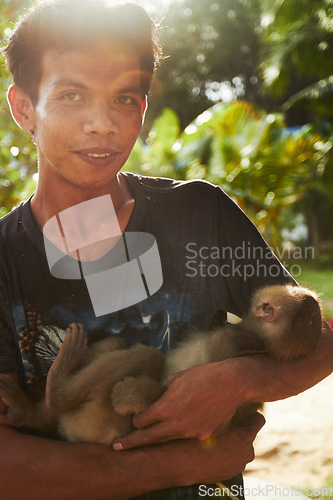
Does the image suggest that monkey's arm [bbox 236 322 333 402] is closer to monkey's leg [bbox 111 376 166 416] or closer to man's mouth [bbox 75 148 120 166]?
monkey's leg [bbox 111 376 166 416]

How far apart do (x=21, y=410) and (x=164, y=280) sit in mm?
671

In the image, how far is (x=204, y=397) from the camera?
1.47 metres

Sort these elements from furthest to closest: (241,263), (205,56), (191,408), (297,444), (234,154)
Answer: (205,56), (234,154), (297,444), (241,263), (191,408)

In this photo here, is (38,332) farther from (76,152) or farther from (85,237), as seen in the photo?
(76,152)

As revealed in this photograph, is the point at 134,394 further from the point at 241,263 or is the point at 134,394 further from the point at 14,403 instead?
the point at 241,263

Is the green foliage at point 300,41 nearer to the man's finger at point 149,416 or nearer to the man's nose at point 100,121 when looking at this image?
the man's nose at point 100,121

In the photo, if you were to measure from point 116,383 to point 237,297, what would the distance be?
0.57 metres

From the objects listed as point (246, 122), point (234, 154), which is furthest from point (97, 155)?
point (246, 122)


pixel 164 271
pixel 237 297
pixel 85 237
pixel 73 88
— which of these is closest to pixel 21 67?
pixel 73 88

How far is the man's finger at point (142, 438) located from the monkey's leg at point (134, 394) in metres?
0.07

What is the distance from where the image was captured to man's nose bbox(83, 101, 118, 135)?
1.57 metres

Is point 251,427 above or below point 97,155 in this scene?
below

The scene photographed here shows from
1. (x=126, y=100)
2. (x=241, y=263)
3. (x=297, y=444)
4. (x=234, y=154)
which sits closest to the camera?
(x=126, y=100)

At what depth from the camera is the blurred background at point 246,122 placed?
5.60 metres
